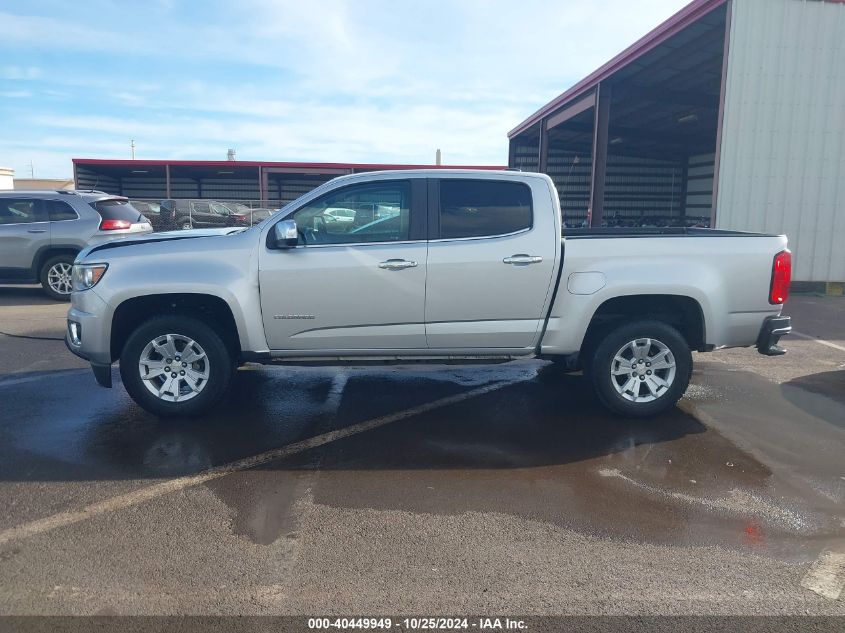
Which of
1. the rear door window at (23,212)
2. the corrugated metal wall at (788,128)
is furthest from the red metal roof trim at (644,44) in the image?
the rear door window at (23,212)

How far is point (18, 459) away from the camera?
471 centimetres

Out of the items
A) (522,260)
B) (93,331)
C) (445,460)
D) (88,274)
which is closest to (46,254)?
(88,274)

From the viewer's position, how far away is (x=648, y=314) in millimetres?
5785

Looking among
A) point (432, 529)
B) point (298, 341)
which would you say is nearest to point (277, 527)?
point (432, 529)

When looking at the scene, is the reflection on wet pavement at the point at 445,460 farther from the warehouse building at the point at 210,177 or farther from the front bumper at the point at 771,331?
the warehouse building at the point at 210,177

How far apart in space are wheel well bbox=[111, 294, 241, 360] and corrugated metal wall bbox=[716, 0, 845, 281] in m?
9.90

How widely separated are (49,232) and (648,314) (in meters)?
10.2

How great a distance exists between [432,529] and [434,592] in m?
0.65

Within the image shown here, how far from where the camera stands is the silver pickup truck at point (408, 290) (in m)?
5.36

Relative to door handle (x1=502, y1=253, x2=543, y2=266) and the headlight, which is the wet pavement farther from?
Result: door handle (x1=502, y1=253, x2=543, y2=266)

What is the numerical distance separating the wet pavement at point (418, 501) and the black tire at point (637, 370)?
0.50 ft

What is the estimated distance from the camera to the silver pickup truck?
5.36m

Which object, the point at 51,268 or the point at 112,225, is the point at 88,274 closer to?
the point at 112,225

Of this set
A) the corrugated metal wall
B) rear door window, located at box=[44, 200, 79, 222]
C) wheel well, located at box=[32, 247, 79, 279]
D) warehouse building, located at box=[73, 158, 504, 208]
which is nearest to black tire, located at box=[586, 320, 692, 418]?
the corrugated metal wall
